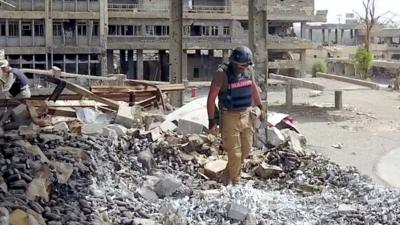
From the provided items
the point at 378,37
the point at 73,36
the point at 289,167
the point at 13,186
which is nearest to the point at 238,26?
the point at 73,36

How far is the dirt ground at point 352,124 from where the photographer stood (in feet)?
47.4

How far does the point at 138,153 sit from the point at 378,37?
→ 7114cm

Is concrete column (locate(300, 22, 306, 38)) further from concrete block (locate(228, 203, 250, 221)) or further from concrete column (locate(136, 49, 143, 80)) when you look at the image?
concrete block (locate(228, 203, 250, 221))

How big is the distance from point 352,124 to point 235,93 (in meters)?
11.8

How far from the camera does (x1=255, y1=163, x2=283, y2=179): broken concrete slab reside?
10.3 metres

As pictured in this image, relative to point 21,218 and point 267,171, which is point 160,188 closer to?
point 267,171

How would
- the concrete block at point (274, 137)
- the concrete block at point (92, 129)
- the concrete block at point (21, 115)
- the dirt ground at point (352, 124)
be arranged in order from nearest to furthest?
the concrete block at point (92, 129) < the concrete block at point (21, 115) < the concrete block at point (274, 137) < the dirt ground at point (352, 124)


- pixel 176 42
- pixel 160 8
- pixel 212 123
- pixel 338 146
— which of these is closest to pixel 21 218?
pixel 212 123

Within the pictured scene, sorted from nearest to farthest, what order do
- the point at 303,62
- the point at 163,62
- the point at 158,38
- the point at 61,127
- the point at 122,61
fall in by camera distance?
the point at 61,127 < the point at 158,38 < the point at 122,61 < the point at 163,62 < the point at 303,62

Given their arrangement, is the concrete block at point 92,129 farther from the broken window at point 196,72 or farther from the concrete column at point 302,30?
the concrete column at point 302,30

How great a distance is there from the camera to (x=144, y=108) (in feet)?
48.8

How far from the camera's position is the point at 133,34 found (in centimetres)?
4944

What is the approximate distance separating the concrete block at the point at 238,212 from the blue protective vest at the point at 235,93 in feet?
5.54

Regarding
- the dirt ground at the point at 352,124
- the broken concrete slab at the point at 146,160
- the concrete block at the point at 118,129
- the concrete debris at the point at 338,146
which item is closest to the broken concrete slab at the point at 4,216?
the broken concrete slab at the point at 146,160
